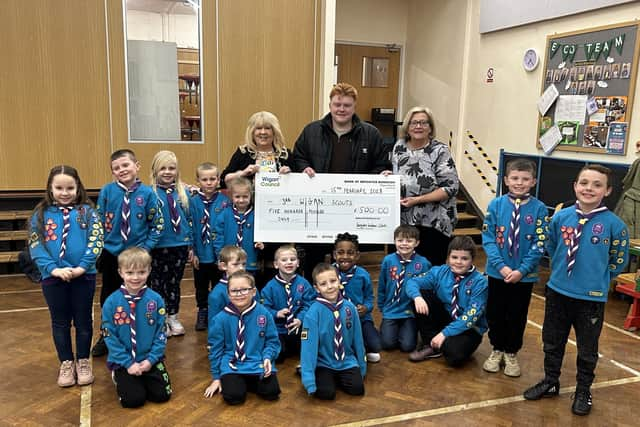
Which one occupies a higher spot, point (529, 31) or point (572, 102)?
point (529, 31)

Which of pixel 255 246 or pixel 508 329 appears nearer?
pixel 508 329

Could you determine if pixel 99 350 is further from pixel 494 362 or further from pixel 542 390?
pixel 542 390

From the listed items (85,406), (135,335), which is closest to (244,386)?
(135,335)

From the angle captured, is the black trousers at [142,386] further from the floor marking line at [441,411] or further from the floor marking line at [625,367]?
the floor marking line at [625,367]

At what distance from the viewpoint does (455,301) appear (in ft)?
10.9

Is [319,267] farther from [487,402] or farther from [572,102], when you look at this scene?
[572,102]

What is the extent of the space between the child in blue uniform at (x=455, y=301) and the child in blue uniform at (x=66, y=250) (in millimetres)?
2068

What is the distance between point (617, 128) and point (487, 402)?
12.5 feet

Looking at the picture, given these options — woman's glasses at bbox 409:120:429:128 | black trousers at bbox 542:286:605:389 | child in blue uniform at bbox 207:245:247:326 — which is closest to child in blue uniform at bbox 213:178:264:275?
child in blue uniform at bbox 207:245:247:326

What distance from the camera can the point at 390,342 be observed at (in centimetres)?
357

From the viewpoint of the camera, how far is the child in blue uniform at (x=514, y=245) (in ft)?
9.56

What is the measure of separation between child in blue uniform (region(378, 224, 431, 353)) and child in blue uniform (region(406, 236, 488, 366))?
0.10m

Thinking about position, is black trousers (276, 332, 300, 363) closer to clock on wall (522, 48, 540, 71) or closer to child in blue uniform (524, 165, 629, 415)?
child in blue uniform (524, 165, 629, 415)

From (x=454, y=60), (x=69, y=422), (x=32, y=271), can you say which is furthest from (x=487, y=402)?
(x=454, y=60)
